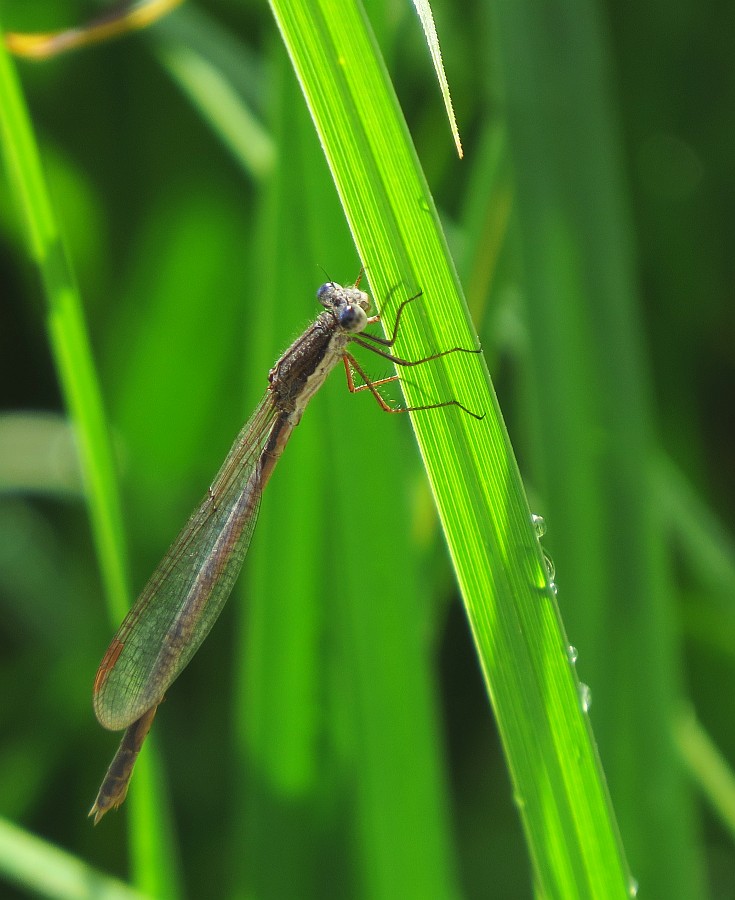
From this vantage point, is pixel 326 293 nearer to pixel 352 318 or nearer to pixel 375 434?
pixel 352 318

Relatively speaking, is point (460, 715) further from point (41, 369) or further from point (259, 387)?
point (41, 369)

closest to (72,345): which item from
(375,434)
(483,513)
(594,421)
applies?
(375,434)

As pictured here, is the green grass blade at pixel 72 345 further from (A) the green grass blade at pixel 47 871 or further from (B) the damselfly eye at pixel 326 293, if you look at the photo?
(B) the damselfly eye at pixel 326 293

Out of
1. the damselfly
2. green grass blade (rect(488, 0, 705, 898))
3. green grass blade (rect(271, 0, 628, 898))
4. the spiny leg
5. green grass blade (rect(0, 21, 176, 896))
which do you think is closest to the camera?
green grass blade (rect(271, 0, 628, 898))

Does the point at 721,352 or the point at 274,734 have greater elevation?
the point at 721,352

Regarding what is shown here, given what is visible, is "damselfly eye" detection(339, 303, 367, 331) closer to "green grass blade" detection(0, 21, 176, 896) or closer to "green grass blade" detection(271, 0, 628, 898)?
"green grass blade" detection(0, 21, 176, 896)

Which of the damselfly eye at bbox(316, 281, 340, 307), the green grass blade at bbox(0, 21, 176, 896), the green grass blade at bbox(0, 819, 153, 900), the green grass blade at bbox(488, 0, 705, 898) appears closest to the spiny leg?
the damselfly eye at bbox(316, 281, 340, 307)

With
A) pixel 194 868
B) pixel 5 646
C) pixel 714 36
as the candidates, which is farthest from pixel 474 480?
pixel 714 36
